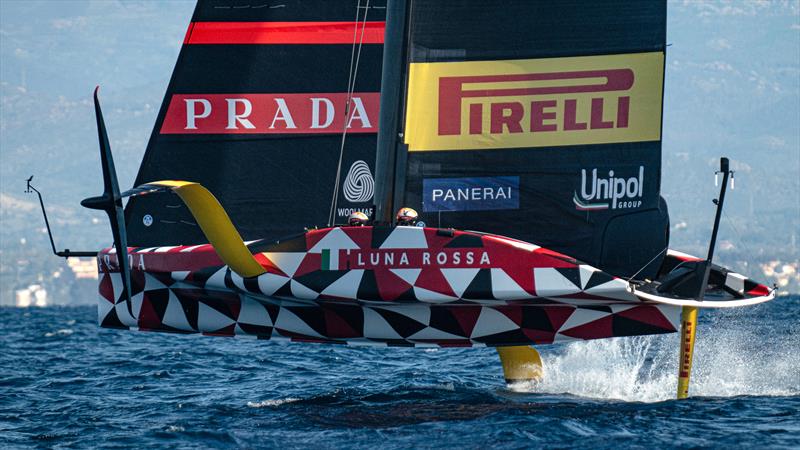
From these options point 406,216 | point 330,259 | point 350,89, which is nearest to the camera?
point 330,259

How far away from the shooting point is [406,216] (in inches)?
449

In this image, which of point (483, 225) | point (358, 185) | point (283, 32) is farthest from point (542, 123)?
point (283, 32)

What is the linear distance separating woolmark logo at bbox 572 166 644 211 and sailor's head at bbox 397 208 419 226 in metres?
1.51

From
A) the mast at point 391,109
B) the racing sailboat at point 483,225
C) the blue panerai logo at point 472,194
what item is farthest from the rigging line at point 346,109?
the blue panerai logo at point 472,194

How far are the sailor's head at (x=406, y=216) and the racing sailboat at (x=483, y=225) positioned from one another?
8.5 inches

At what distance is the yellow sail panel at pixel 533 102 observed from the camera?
38.3 ft

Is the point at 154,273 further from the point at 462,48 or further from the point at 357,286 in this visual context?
the point at 462,48

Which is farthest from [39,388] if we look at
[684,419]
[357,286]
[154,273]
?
[684,419]

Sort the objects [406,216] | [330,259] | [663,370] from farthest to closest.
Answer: [663,370] → [406,216] → [330,259]

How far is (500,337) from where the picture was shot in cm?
1153

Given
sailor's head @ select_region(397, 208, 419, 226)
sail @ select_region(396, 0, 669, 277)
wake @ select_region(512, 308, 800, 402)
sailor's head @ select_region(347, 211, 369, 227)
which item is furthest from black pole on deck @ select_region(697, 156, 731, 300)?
sailor's head @ select_region(347, 211, 369, 227)

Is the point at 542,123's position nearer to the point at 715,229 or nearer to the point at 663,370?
the point at 715,229

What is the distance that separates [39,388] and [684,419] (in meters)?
7.29

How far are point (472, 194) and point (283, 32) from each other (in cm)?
302
